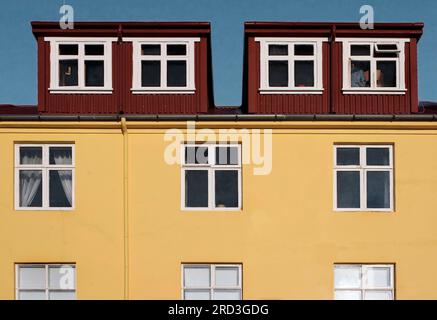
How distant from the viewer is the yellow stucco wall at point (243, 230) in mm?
15016

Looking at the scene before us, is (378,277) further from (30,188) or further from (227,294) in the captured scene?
(30,188)

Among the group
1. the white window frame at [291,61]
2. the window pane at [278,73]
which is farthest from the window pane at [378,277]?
the window pane at [278,73]

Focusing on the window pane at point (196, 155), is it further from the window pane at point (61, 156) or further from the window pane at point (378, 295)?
the window pane at point (378, 295)

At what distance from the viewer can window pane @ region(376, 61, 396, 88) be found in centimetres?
1605

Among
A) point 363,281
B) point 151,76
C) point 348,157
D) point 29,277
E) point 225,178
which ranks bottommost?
point 363,281

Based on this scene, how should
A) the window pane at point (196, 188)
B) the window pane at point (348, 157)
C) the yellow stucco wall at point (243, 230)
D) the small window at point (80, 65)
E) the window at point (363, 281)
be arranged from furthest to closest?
1. the small window at point (80, 65)
2. the window pane at point (348, 157)
3. the window pane at point (196, 188)
4. the window at point (363, 281)
5. the yellow stucco wall at point (243, 230)

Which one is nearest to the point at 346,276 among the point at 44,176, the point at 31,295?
the point at 31,295

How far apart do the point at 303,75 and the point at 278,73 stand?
0.61 metres

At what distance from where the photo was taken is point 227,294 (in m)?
15.2

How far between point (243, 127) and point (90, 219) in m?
4.15

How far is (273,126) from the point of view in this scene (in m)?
15.4

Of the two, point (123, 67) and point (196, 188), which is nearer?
point (196, 188)

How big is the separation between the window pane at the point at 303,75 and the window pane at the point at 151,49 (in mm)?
3390

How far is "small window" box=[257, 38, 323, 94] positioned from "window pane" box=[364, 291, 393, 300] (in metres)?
5.09
